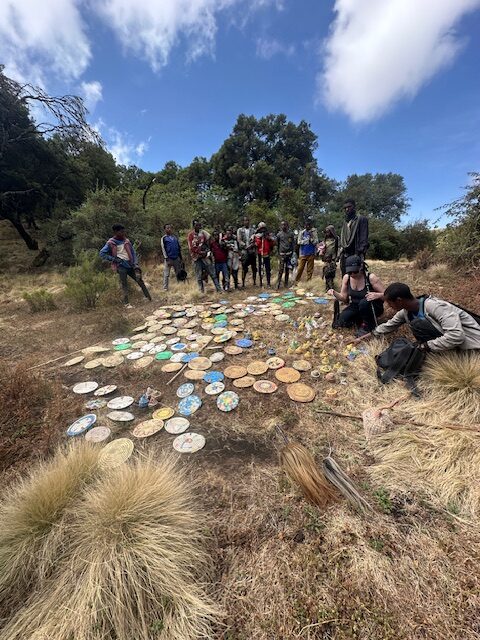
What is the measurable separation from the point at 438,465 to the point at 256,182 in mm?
24929

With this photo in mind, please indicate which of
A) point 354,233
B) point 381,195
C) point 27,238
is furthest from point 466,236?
point 381,195

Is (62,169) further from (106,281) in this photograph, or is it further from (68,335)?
(68,335)

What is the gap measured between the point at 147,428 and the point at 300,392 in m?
1.73

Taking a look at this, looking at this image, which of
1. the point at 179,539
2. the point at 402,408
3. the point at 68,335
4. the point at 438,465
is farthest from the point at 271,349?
the point at 68,335

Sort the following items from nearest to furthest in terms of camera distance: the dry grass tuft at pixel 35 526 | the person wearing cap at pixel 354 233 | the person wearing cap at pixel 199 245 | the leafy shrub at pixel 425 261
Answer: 1. the dry grass tuft at pixel 35 526
2. the person wearing cap at pixel 354 233
3. the person wearing cap at pixel 199 245
4. the leafy shrub at pixel 425 261

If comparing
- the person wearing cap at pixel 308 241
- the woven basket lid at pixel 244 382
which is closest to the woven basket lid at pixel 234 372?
the woven basket lid at pixel 244 382

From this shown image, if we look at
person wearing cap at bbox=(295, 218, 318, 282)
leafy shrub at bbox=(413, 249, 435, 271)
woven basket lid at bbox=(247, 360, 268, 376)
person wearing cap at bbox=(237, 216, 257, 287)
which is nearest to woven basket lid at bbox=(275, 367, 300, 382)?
woven basket lid at bbox=(247, 360, 268, 376)

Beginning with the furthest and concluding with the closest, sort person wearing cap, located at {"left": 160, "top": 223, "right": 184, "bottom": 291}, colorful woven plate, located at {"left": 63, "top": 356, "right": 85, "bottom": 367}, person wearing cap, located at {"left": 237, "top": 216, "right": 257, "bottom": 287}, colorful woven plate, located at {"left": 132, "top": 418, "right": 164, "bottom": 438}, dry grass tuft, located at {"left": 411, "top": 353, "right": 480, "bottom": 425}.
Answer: person wearing cap, located at {"left": 237, "top": 216, "right": 257, "bottom": 287} → person wearing cap, located at {"left": 160, "top": 223, "right": 184, "bottom": 291} → colorful woven plate, located at {"left": 63, "top": 356, "right": 85, "bottom": 367} → colorful woven plate, located at {"left": 132, "top": 418, "right": 164, "bottom": 438} → dry grass tuft, located at {"left": 411, "top": 353, "right": 480, "bottom": 425}

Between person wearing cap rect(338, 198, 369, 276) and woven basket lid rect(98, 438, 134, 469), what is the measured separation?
15.5 ft

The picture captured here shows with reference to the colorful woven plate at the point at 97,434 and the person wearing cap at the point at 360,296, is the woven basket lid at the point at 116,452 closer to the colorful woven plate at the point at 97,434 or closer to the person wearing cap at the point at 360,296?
the colorful woven plate at the point at 97,434

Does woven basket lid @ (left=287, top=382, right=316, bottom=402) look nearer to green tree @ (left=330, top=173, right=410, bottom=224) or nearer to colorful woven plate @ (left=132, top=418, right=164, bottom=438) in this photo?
colorful woven plate @ (left=132, top=418, right=164, bottom=438)

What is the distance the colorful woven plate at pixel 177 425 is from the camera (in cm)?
273

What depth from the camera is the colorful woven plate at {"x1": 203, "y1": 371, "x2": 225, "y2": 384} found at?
350 centimetres

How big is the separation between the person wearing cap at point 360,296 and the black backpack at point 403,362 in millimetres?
1052
